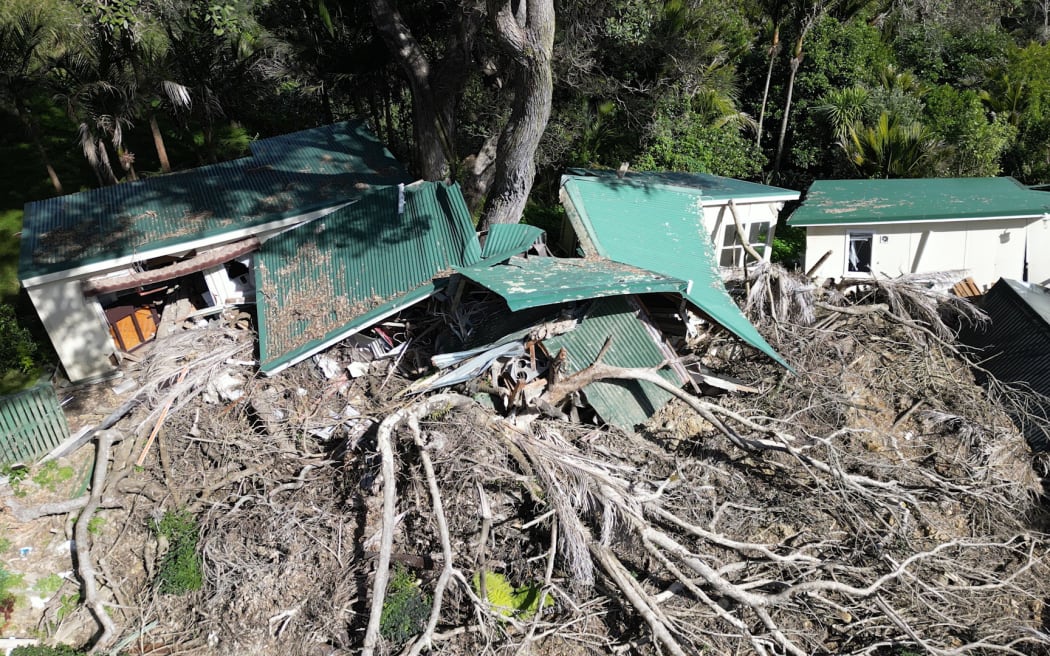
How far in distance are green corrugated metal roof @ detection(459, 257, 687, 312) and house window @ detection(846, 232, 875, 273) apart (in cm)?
645

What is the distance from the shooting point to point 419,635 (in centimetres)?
766

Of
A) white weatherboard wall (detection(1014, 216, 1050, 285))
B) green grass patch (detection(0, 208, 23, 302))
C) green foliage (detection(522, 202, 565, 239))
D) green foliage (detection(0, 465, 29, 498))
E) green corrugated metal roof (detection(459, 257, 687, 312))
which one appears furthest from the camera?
green foliage (detection(522, 202, 565, 239))

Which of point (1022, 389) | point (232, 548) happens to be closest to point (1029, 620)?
point (1022, 389)

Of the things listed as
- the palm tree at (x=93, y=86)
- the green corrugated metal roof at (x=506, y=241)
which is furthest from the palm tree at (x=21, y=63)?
the green corrugated metal roof at (x=506, y=241)

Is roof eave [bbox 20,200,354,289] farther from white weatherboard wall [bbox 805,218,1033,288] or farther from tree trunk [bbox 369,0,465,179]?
white weatherboard wall [bbox 805,218,1033,288]

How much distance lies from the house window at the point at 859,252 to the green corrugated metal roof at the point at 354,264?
8411mm

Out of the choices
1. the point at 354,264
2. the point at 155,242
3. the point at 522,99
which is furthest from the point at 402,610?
the point at 522,99

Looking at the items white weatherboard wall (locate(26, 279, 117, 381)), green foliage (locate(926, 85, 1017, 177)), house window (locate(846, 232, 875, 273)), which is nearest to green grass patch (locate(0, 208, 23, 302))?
white weatherboard wall (locate(26, 279, 117, 381))

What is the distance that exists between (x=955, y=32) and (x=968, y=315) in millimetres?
15621

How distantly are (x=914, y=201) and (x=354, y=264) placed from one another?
11335mm

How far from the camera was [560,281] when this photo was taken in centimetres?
938

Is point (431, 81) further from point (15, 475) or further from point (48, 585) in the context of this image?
point (48, 585)

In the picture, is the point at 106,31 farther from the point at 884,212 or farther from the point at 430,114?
the point at 884,212

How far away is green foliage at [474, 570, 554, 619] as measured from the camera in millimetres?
8148
